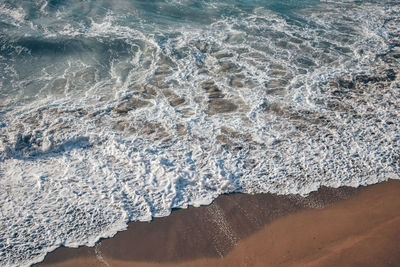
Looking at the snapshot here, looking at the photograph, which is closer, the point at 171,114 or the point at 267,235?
the point at 267,235

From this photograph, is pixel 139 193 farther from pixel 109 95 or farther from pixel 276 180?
pixel 109 95

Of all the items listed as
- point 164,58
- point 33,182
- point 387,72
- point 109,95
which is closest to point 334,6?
point 387,72

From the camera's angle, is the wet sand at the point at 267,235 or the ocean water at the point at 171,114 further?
the ocean water at the point at 171,114

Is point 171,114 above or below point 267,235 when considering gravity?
above

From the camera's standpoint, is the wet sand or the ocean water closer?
the wet sand
